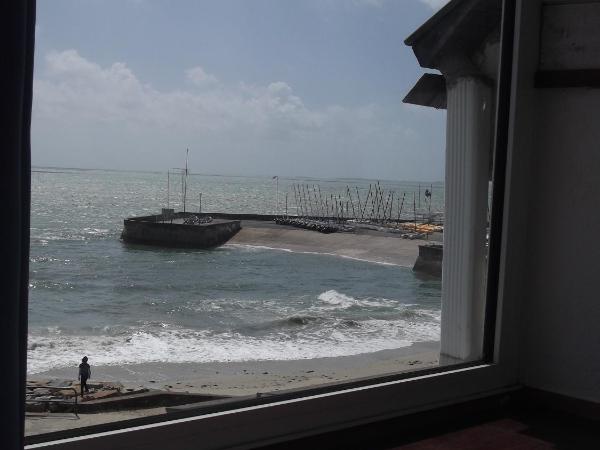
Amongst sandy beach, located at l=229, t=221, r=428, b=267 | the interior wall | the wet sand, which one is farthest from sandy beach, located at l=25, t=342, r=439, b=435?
sandy beach, located at l=229, t=221, r=428, b=267

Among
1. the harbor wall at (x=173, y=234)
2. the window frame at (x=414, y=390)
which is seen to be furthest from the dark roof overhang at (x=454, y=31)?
the harbor wall at (x=173, y=234)

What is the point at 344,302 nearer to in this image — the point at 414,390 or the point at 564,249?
the point at 564,249

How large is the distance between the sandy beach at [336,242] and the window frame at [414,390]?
2669 centimetres

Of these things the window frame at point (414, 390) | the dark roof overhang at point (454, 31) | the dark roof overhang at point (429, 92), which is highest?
the dark roof overhang at point (454, 31)

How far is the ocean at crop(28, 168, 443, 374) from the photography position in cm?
1297

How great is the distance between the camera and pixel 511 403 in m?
1.83

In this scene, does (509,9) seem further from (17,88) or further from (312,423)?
(17,88)

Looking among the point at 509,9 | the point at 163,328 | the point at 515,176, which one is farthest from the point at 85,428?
the point at 163,328

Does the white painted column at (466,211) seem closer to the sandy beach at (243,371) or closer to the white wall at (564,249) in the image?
the white wall at (564,249)

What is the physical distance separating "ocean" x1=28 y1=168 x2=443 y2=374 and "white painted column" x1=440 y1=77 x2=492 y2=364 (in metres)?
1.49

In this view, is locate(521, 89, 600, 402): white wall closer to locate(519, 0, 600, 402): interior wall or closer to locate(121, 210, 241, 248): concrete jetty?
locate(519, 0, 600, 402): interior wall

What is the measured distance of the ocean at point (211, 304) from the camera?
42.6 ft

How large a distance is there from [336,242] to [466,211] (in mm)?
31705

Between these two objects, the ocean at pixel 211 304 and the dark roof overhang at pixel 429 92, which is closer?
the dark roof overhang at pixel 429 92
